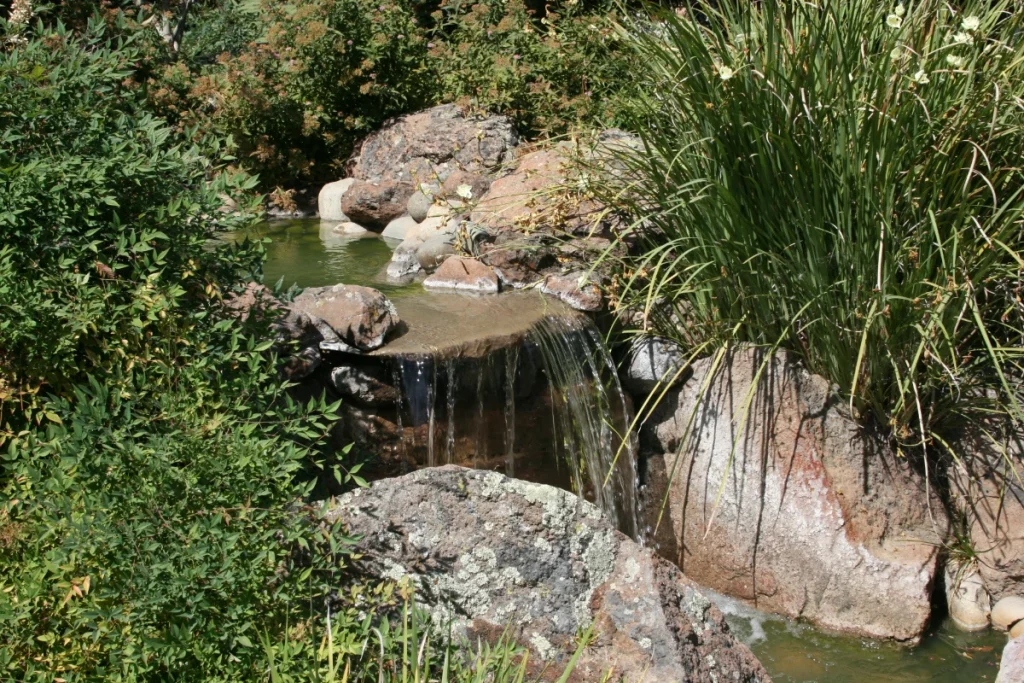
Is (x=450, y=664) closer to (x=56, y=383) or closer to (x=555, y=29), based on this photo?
(x=56, y=383)

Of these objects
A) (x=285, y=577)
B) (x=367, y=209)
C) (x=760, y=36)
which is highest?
(x=760, y=36)

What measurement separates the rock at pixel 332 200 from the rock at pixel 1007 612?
6.16 meters

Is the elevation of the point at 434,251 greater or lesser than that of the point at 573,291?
lesser

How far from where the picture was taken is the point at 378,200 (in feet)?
28.0

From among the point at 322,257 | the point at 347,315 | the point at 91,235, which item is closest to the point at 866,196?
the point at 347,315

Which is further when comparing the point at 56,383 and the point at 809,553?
the point at 809,553

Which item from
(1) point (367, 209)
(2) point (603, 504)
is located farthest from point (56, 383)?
(1) point (367, 209)

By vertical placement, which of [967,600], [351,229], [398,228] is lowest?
[967,600]

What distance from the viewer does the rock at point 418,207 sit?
316 inches

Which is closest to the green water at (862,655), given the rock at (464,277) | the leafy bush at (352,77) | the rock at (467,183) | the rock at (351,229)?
the rock at (464,277)

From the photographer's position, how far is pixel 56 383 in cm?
350

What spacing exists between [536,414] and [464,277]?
1235mm

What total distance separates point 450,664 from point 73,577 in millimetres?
1129

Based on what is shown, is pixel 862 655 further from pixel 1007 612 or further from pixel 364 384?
pixel 364 384
